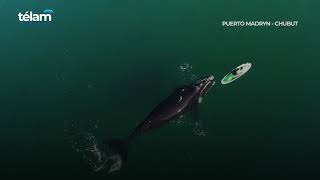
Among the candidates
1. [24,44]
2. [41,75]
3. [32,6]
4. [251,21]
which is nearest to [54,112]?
[41,75]

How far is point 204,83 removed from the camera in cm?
354

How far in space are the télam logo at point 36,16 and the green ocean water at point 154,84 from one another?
3 cm

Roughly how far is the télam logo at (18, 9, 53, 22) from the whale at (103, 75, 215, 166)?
942 mm

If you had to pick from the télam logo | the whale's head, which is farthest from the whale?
the télam logo

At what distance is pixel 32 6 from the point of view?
3.41 m

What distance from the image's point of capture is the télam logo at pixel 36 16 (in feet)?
11.2

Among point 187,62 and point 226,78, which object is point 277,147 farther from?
point 187,62

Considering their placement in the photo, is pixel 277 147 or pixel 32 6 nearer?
pixel 32 6

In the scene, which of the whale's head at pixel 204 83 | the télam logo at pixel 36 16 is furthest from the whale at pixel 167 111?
the télam logo at pixel 36 16

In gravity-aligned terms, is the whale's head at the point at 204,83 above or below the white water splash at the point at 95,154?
above

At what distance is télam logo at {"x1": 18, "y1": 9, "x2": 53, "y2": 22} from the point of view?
11.2ft

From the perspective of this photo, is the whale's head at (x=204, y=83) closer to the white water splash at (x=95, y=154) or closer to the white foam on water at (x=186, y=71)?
the white foam on water at (x=186, y=71)

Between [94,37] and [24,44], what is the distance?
479 mm

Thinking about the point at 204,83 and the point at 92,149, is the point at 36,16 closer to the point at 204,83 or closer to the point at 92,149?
the point at 92,149
